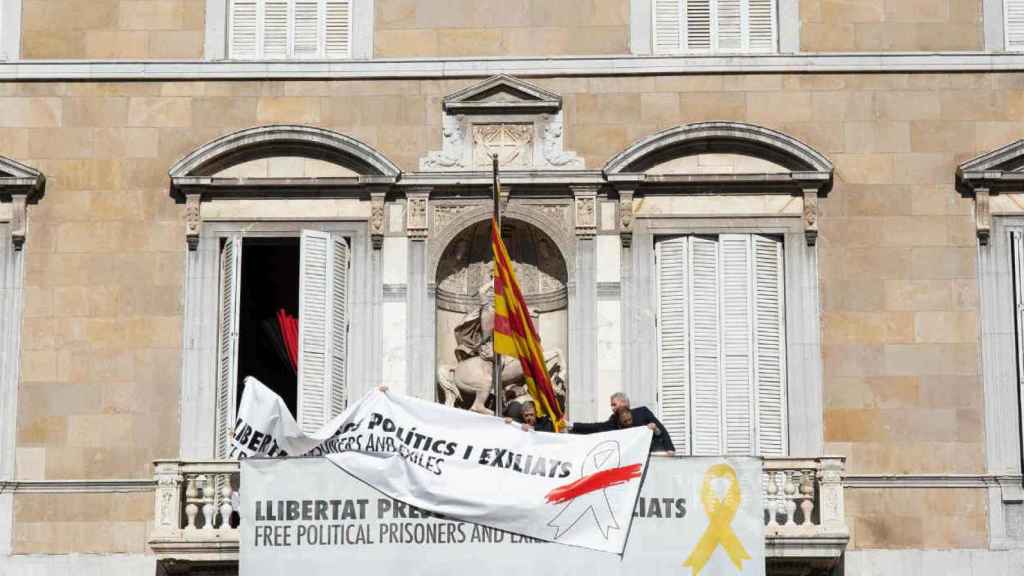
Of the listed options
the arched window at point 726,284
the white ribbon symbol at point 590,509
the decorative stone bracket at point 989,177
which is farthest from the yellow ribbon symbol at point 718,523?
the decorative stone bracket at point 989,177

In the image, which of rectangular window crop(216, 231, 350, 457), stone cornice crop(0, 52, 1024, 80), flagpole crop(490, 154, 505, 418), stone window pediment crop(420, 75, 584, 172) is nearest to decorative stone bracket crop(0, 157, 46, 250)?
stone cornice crop(0, 52, 1024, 80)

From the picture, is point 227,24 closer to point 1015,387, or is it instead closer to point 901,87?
point 901,87

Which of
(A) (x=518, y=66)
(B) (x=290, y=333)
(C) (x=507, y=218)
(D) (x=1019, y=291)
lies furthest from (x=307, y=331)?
(D) (x=1019, y=291)

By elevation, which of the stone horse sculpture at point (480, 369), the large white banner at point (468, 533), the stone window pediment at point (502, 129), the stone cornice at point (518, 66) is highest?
the stone cornice at point (518, 66)

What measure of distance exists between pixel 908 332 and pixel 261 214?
7.49 metres

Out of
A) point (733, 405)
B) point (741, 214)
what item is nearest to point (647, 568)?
point (733, 405)

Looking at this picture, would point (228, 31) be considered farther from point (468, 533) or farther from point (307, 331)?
point (468, 533)

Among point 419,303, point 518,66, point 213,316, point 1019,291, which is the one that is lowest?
point 213,316

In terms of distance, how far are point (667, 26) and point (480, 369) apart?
4656 mm

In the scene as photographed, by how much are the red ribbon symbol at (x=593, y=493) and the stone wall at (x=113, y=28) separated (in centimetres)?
724

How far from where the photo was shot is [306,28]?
3102cm

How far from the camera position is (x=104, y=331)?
98.0 feet

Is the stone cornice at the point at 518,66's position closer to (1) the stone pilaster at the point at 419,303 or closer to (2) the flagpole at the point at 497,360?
(2) the flagpole at the point at 497,360

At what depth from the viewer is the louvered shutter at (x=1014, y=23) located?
30.6 m
